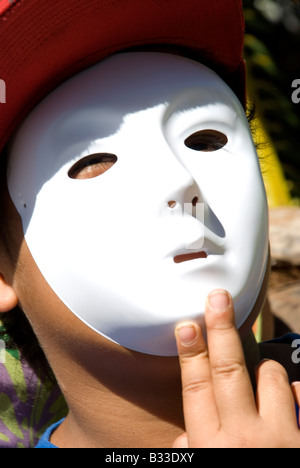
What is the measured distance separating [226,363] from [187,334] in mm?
68

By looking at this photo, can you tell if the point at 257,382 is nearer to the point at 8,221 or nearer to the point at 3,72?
the point at 8,221

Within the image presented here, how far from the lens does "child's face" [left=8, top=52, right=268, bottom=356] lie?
96cm

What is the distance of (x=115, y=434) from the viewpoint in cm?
114

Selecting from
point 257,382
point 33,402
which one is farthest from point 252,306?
point 33,402

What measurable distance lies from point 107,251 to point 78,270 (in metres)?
0.06

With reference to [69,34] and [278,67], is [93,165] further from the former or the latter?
[278,67]

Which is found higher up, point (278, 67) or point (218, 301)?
point (278, 67)

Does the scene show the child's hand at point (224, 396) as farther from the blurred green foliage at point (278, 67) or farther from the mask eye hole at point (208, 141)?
the blurred green foliage at point (278, 67)

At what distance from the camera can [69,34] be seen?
3.29 ft

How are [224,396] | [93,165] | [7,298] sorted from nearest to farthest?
[224,396] → [93,165] → [7,298]

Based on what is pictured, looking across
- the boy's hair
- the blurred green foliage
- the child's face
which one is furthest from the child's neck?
the blurred green foliage

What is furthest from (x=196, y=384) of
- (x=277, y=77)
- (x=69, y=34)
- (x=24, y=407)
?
(x=277, y=77)

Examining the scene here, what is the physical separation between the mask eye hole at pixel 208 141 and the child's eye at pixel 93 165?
134 millimetres

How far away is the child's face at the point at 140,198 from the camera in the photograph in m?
0.96
